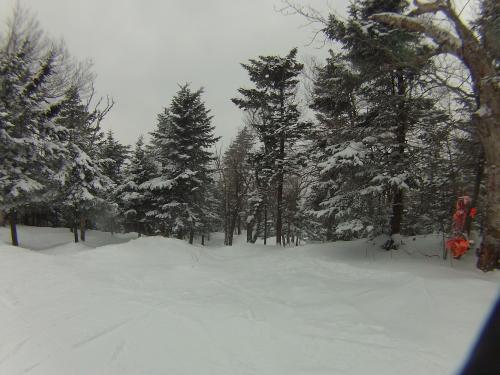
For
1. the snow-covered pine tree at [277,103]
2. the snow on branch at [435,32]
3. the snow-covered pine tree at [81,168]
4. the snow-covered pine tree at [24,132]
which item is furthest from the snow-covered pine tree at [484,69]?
the snow-covered pine tree at [81,168]

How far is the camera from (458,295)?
15.6 ft

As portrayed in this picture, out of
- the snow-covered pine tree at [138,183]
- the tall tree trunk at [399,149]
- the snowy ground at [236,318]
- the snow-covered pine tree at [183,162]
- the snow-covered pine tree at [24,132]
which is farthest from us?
the snow-covered pine tree at [138,183]

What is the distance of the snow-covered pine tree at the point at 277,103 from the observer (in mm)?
16312

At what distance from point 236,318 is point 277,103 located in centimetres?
1455

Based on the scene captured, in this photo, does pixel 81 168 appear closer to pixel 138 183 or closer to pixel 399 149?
pixel 138 183

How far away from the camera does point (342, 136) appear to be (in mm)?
9820

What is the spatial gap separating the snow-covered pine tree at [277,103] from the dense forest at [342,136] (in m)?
0.08

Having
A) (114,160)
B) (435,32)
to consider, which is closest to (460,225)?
(435,32)

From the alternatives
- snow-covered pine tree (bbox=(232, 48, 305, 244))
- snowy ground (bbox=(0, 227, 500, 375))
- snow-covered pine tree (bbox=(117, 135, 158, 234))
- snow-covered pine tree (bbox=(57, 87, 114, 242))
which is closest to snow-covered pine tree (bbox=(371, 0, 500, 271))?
snowy ground (bbox=(0, 227, 500, 375))

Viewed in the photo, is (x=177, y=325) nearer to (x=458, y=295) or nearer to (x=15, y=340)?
(x=15, y=340)

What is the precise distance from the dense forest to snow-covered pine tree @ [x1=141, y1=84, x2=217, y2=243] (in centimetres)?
10

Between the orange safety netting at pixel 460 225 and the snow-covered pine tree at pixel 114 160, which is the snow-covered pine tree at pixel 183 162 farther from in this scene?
the orange safety netting at pixel 460 225

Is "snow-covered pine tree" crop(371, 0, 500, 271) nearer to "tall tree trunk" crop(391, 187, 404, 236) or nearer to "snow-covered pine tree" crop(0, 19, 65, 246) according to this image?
"tall tree trunk" crop(391, 187, 404, 236)

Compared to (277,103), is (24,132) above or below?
below
